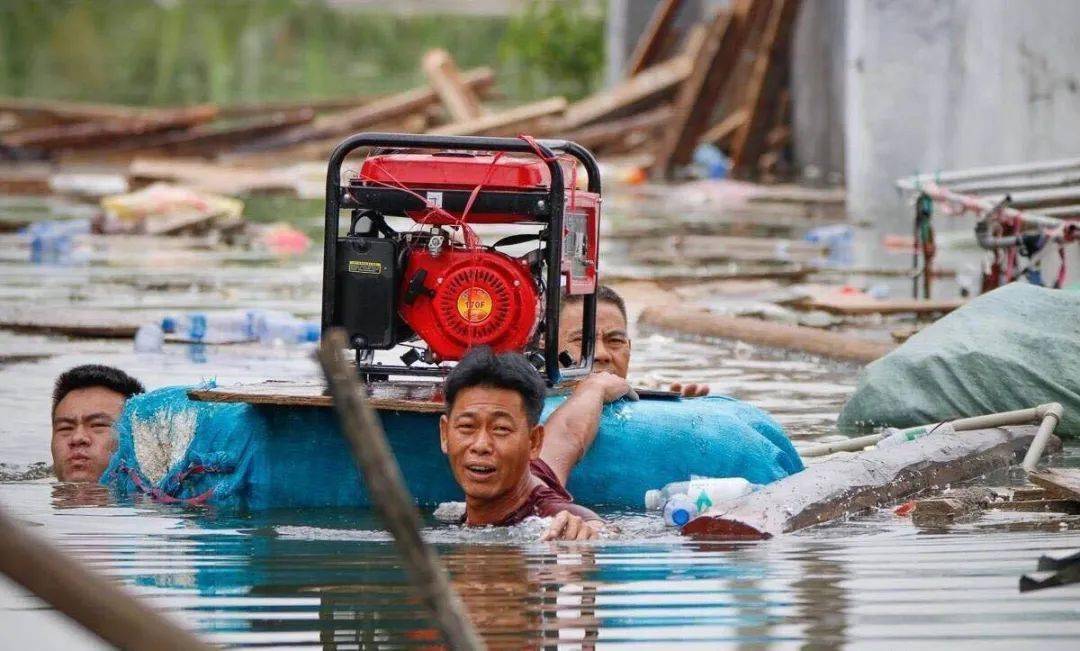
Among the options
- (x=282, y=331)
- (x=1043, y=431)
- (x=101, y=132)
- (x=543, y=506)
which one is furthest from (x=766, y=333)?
(x=101, y=132)

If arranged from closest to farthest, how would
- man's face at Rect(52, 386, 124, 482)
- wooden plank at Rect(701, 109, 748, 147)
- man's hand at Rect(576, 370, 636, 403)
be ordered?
man's hand at Rect(576, 370, 636, 403), man's face at Rect(52, 386, 124, 482), wooden plank at Rect(701, 109, 748, 147)

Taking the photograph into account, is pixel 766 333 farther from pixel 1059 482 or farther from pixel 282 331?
pixel 1059 482

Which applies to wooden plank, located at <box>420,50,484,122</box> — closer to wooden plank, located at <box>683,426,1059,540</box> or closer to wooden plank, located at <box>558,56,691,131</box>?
wooden plank, located at <box>558,56,691,131</box>

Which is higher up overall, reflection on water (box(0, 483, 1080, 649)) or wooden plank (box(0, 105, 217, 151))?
wooden plank (box(0, 105, 217, 151))

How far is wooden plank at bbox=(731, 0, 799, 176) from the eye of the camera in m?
27.9

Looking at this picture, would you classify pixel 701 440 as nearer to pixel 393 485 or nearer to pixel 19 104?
pixel 393 485

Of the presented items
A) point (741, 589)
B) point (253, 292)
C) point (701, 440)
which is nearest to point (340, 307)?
point (701, 440)

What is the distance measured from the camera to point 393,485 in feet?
8.67

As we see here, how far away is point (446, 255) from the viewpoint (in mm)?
6875

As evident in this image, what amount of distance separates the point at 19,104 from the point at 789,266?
18797mm

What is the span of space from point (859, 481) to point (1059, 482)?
663mm

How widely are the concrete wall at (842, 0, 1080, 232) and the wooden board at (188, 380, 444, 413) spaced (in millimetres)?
8643

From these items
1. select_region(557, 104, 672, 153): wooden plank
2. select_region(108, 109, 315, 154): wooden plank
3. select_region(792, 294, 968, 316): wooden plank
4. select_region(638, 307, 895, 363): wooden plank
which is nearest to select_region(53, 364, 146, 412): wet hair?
select_region(638, 307, 895, 363): wooden plank

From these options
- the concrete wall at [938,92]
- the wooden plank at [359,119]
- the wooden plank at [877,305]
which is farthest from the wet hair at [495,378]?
the wooden plank at [359,119]
